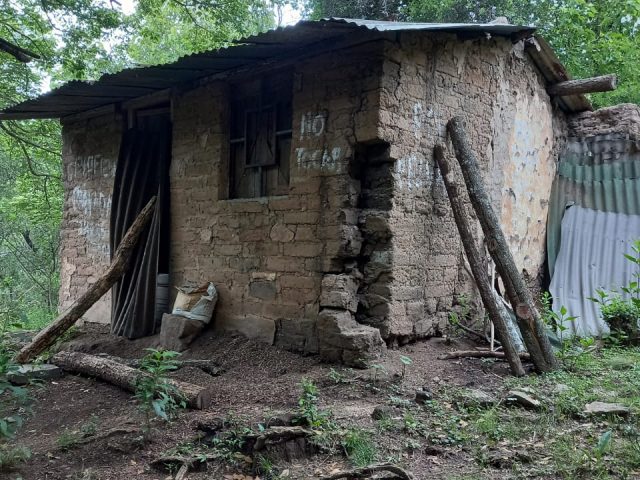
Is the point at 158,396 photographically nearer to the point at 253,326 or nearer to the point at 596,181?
the point at 253,326

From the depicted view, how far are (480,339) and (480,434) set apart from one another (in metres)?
2.25

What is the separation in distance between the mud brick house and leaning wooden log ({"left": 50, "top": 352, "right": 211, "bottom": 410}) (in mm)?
1161

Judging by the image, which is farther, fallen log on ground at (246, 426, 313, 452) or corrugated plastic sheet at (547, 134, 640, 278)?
corrugated plastic sheet at (547, 134, 640, 278)

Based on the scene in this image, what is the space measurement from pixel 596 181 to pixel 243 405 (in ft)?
19.2

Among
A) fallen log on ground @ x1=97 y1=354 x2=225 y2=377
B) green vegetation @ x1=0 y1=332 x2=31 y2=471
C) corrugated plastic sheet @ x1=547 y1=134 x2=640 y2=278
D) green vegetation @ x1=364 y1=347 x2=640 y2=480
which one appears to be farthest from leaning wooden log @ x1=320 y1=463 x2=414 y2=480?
corrugated plastic sheet @ x1=547 y1=134 x2=640 y2=278

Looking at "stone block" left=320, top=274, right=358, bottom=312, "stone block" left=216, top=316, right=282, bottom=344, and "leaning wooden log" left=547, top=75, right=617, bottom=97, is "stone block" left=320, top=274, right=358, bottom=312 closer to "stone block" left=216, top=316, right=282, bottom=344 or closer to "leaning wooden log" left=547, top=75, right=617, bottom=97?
"stone block" left=216, top=316, right=282, bottom=344

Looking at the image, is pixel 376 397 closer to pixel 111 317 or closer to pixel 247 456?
pixel 247 456

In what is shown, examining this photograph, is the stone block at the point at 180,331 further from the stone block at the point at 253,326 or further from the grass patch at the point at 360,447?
the grass patch at the point at 360,447

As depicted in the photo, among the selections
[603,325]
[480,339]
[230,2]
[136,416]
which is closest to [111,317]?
[136,416]

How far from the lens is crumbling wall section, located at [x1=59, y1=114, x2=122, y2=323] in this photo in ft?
23.9

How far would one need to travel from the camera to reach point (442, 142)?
5.30m

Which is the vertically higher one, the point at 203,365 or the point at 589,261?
the point at 589,261

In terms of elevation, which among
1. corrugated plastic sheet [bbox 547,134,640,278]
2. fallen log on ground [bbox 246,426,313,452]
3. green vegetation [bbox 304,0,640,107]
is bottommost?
fallen log on ground [bbox 246,426,313,452]

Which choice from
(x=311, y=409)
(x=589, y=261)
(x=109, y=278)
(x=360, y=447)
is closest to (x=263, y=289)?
(x=311, y=409)
